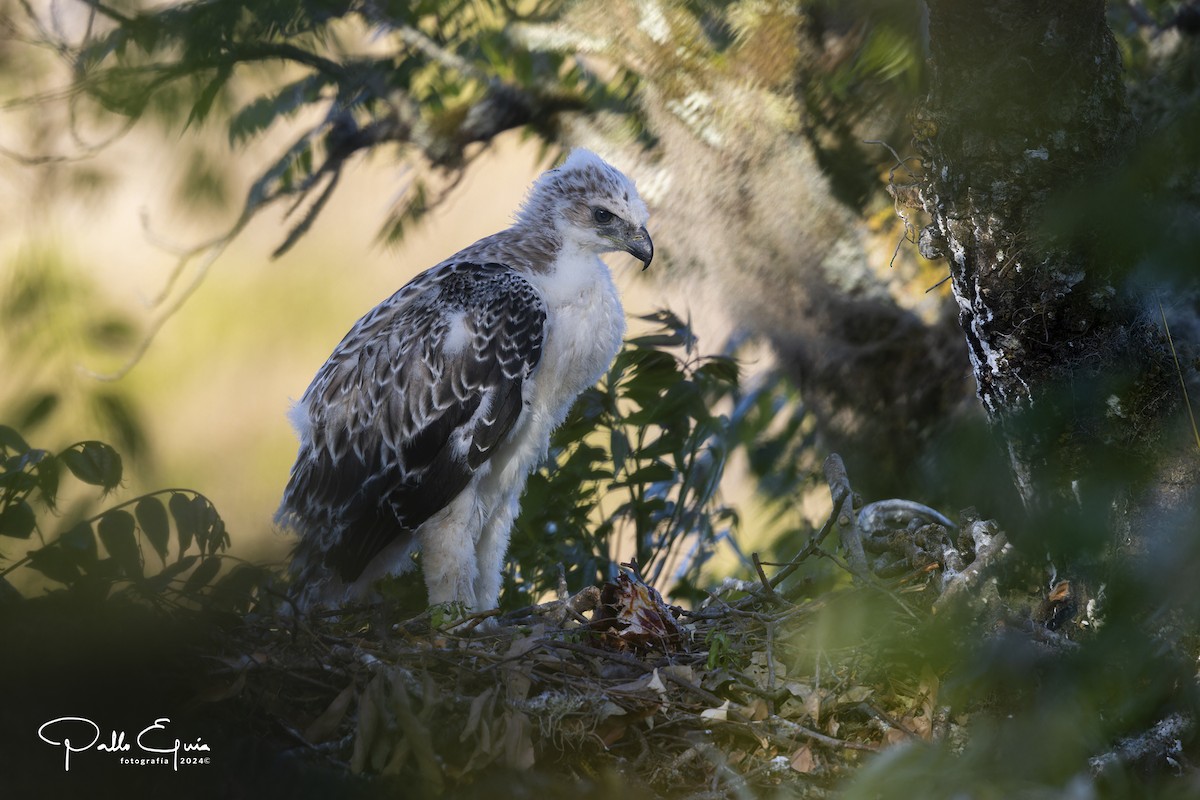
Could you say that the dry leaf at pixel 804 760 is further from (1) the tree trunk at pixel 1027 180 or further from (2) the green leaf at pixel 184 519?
(2) the green leaf at pixel 184 519

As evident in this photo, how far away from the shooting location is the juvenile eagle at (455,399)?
3.08m

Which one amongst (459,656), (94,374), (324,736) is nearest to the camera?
(94,374)

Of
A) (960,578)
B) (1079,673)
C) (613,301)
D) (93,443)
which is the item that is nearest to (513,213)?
(613,301)

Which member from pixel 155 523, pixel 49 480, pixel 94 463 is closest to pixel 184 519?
pixel 155 523

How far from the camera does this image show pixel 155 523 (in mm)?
2061

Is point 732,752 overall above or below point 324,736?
above

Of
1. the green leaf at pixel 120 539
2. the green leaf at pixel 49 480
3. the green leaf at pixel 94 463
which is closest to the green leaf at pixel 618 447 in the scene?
the green leaf at pixel 120 539

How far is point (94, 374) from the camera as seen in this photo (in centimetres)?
125

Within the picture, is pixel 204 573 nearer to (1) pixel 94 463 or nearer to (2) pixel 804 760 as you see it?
(1) pixel 94 463

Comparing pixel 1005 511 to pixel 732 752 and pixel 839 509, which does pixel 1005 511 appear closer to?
pixel 732 752

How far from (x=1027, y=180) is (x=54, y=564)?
1723mm

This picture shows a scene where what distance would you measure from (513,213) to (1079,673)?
9.54 ft

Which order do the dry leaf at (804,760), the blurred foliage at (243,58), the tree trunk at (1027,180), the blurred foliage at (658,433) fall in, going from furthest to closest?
1. the dry leaf at (804,760)
2. the tree trunk at (1027,180)
3. the blurred foliage at (243,58)
4. the blurred foliage at (658,433)
